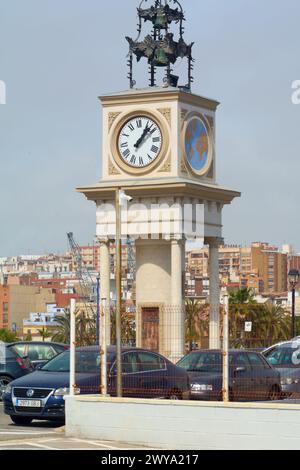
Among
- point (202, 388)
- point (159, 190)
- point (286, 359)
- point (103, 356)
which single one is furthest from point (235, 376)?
point (159, 190)

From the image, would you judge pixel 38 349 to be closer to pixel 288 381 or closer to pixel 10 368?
pixel 10 368

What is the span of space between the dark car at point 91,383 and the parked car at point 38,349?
7.24 m

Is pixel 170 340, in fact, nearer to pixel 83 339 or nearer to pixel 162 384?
pixel 162 384

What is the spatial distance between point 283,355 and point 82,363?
23.9ft

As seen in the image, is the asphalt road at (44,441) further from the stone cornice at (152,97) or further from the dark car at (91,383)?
the stone cornice at (152,97)

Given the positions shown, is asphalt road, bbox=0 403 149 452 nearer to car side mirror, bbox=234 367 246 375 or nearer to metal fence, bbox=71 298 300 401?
metal fence, bbox=71 298 300 401

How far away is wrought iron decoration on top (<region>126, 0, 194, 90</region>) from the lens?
43.8 m

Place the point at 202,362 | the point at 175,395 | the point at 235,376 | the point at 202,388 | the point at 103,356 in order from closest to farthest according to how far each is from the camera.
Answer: the point at 103,356, the point at 235,376, the point at 175,395, the point at 202,388, the point at 202,362

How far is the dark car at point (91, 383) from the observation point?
83.0ft

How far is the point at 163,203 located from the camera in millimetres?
42719

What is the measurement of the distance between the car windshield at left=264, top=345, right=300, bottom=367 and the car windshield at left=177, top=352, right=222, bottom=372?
353 cm

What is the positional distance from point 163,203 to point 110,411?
798 inches

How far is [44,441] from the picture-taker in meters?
22.2

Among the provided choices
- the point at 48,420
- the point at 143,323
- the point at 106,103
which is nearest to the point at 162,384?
the point at 48,420
